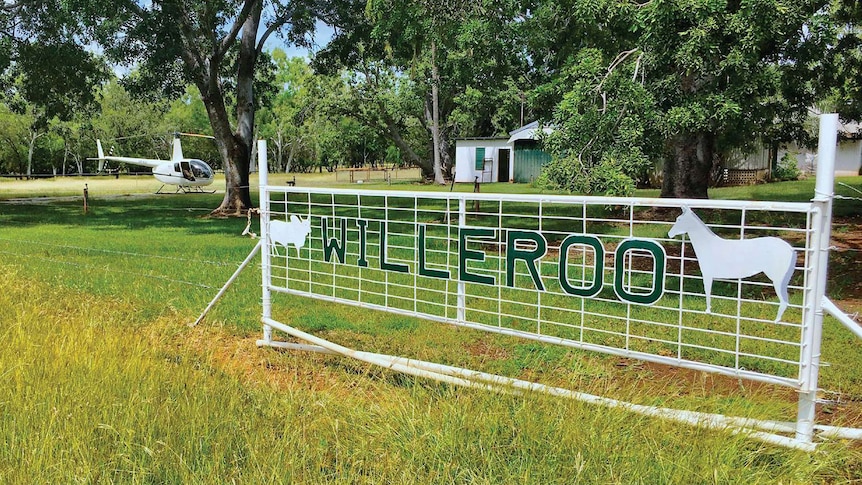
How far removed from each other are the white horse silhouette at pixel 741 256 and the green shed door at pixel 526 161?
29586 mm

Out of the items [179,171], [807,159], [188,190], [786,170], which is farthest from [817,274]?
[188,190]

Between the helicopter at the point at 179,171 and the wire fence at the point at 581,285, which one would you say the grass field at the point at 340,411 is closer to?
the wire fence at the point at 581,285

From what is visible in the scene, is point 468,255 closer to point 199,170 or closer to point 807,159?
point 199,170

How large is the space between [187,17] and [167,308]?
1175 centimetres

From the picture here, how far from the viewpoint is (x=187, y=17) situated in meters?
16.2

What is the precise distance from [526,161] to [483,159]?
3.44m

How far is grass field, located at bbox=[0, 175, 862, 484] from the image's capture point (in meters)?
2.88

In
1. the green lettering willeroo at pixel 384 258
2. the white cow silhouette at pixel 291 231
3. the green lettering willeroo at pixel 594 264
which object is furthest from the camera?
the white cow silhouette at pixel 291 231

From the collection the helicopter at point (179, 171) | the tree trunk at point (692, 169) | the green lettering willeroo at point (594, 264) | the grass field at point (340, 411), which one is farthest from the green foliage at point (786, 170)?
the green lettering willeroo at point (594, 264)

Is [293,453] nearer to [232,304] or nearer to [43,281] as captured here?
[232,304]

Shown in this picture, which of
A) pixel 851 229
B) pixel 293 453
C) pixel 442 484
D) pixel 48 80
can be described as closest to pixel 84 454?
pixel 293 453

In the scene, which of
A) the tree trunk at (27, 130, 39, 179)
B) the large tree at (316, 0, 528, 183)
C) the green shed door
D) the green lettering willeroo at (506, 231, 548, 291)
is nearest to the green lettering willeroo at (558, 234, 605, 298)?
the green lettering willeroo at (506, 231, 548, 291)

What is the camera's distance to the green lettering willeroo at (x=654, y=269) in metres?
3.33

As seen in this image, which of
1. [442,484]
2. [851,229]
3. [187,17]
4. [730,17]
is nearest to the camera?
[442,484]
